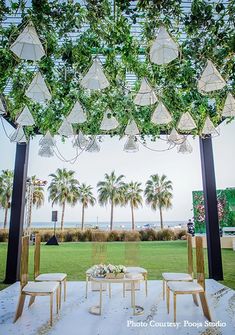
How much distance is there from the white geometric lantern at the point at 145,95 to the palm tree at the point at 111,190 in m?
22.6

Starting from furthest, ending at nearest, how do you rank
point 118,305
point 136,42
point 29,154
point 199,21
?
point 29,154 → point 118,305 → point 136,42 → point 199,21

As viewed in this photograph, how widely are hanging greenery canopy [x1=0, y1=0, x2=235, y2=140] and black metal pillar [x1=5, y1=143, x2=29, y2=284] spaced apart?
1385 mm

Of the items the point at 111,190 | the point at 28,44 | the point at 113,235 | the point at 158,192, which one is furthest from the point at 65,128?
the point at 111,190

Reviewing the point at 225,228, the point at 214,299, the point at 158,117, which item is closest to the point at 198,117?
the point at 158,117

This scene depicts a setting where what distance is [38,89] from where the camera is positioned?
3291mm

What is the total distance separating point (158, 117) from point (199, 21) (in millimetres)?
1544

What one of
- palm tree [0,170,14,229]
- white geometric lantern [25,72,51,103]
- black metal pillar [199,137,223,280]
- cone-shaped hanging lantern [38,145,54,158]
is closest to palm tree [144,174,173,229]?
palm tree [0,170,14,229]

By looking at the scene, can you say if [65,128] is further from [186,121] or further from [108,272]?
[108,272]

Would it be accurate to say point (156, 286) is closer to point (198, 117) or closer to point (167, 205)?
point (198, 117)

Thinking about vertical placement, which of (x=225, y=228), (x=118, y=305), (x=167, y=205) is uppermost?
(x=167, y=205)

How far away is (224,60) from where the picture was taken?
11.4 feet

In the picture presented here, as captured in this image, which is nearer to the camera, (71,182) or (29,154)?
(29,154)

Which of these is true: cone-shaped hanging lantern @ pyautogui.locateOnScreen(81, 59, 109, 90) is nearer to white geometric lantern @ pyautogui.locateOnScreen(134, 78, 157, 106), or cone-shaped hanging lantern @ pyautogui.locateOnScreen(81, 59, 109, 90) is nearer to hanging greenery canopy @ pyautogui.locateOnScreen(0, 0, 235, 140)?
hanging greenery canopy @ pyautogui.locateOnScreen(0, 0, 235, 140)

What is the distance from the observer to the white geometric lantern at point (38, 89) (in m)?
3.22
